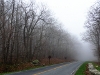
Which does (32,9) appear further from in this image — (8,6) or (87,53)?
(87,53)

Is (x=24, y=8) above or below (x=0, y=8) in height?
above

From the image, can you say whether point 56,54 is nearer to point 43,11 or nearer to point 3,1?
point 43,11

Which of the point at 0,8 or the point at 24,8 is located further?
the point at 24,8

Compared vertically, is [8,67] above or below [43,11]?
below

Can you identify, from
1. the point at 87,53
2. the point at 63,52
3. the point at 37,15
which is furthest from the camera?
the point at 87,53

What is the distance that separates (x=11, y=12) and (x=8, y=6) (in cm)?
164

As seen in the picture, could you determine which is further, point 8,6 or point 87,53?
point 87,53

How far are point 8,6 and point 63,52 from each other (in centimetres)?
6535

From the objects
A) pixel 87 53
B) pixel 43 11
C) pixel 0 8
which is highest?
pixel 43 11

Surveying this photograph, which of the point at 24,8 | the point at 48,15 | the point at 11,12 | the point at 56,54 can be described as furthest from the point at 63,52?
the point at 11,12

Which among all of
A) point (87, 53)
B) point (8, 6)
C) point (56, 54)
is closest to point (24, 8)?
point (8, 6)

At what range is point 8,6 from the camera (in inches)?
1136

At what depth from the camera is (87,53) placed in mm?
173375

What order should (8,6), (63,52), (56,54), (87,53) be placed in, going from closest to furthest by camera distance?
(8,6) → (56,54) → (63,52) → (87,53)
